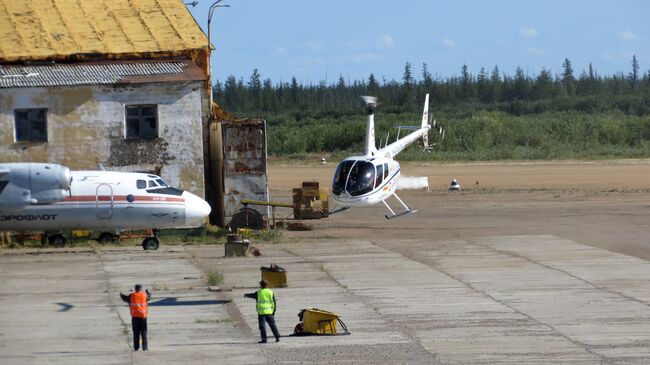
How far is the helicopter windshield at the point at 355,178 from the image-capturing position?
4028 centimetres

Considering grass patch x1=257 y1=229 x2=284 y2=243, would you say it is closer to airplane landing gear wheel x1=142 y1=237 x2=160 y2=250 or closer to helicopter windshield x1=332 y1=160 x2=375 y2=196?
helicopter windshield x1=332 y1=160 x2=375 y2=196

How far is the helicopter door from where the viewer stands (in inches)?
1395

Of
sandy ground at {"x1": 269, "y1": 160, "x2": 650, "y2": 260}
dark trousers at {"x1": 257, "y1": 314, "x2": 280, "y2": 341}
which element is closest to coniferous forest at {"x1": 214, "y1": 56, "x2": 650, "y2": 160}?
sandy ground at {"x1": 269, "y1": 160, "x2": 650, "y2": 260}

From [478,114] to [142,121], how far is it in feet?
281

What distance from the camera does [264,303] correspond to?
2128cm

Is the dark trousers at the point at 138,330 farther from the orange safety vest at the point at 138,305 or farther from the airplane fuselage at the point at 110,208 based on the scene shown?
the airplane fuselage at the point at 110,208

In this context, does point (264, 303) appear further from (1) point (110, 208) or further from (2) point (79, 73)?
(2) point (79, 73)

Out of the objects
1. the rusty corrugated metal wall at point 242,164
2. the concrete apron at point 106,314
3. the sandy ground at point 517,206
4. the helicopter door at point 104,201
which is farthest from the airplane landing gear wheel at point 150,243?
the sandy ground at point 517,206

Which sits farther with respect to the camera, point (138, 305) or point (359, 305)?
point (359, 305)

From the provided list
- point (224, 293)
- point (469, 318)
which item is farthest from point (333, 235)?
point (469, 318)

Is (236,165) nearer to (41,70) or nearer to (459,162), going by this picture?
(41,70)

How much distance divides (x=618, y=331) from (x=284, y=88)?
15017cm

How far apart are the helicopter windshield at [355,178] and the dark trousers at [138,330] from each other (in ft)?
65.0

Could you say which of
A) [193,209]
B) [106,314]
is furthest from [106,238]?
[106,314]
